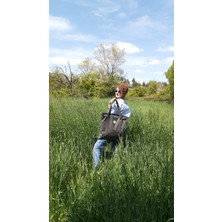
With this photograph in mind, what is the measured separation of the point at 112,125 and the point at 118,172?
0.31 meters

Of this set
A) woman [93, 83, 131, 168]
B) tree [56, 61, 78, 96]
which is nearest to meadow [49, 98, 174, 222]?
woman [93, 83, 131, 168]

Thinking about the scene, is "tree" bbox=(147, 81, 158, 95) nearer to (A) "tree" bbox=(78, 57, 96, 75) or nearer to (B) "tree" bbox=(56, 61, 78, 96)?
(A) "tree" bbox=(78, 57, 96, 75)

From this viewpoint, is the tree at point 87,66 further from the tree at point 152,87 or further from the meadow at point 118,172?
the tree at point 152,87

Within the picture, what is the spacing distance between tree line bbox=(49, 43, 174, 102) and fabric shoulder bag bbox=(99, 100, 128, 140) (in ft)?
0.47

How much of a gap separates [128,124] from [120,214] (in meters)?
0.54

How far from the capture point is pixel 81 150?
2006 millimetres

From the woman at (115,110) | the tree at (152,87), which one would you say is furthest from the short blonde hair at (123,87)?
the tree at (152,87)

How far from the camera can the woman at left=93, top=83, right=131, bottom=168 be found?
1798mm

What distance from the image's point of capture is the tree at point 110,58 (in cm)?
174

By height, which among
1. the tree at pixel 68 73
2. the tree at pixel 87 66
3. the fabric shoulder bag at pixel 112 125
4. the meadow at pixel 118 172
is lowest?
the meadow at pixel 118 172

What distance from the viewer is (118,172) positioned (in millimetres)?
1757
